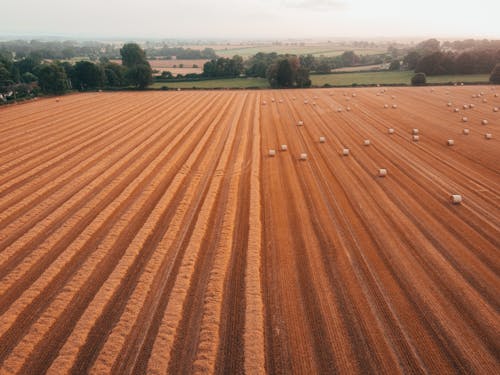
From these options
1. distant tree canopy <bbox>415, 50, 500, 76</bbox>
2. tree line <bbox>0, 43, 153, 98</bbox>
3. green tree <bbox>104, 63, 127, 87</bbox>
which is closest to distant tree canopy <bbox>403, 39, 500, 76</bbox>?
distant tree canopy <bbox>415, 50, 500, 76</bbox>

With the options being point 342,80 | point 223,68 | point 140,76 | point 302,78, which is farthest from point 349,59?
point 140,76

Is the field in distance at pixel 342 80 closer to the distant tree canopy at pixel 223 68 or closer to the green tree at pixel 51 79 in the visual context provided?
the distant tree canopy at pixel 223 68

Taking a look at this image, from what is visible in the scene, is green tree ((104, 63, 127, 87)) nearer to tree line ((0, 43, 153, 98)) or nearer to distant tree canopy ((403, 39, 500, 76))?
tree line ((0, 43, 153, 98))

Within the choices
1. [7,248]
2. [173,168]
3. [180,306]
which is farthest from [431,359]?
[173,168]

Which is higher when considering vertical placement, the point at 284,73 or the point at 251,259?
the point at 284,73

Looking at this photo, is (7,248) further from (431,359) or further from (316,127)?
(316,127)

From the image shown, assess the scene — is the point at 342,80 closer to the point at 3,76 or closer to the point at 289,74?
the point at 289,74

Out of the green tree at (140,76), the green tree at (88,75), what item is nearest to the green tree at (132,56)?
the green tree at (88,75)
